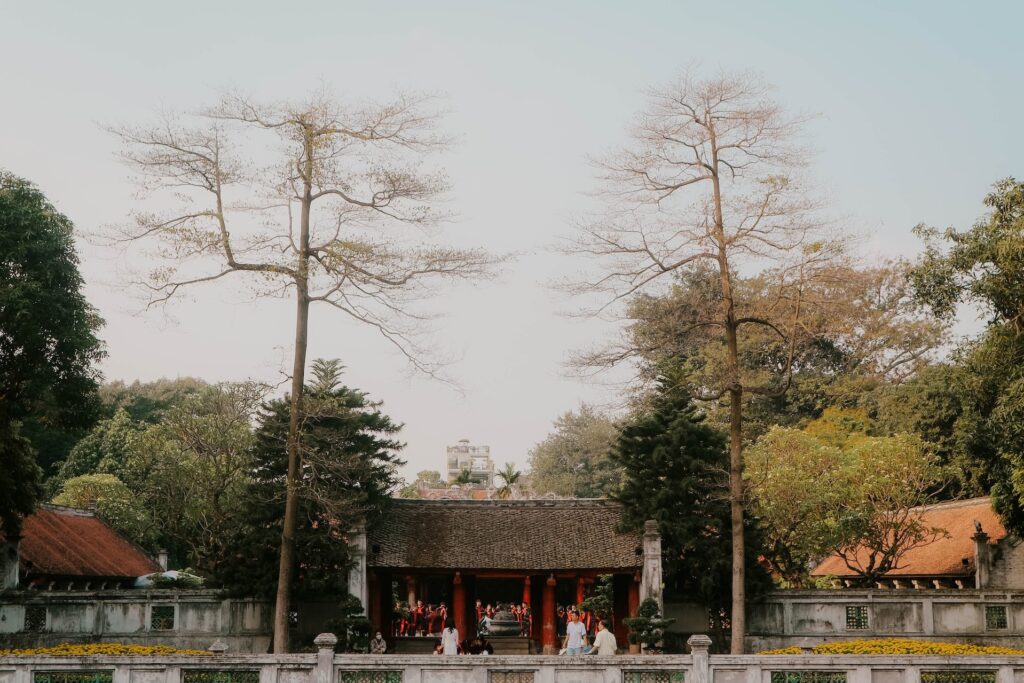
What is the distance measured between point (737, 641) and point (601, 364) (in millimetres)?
6490

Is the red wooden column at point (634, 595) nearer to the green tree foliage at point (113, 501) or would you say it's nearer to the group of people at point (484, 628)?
the group of people at point (484, 628)

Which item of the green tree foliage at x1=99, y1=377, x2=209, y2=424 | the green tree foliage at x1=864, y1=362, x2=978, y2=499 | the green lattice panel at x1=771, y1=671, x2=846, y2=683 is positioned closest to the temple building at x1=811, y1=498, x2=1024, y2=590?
the green tree foliage at x1=864, y1=362, x2=978, y2=499

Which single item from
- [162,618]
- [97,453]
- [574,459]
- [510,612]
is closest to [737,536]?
[162,618]

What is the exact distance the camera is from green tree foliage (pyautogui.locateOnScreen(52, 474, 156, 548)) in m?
44.2

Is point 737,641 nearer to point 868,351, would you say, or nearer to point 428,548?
point 428,548

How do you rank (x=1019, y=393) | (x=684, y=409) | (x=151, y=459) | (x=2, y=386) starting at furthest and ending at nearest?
(x=151, y=459) < (x=684, y=409) < (x=2, y=386) < (x=1019, y=393)

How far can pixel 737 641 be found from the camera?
80.5 feet

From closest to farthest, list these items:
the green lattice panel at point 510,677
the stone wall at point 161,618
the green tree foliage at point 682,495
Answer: the green lattice panel at point 510,677
the stone wall at point 161,618
the green tree foliage at point 682,495

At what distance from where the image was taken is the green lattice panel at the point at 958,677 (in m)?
16.9

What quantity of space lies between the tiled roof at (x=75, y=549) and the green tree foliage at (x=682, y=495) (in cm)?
1553

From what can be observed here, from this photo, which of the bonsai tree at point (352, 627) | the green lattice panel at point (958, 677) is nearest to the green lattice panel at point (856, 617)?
the bonsai tree at point (352, 627)

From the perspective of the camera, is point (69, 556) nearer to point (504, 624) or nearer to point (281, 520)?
point (281, 520)

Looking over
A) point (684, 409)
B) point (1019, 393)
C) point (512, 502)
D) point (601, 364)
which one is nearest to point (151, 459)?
point (512, 502)

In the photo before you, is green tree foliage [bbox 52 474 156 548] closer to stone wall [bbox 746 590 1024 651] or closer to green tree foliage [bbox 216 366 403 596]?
green tree foliage [bbox 216 366 403 596]
